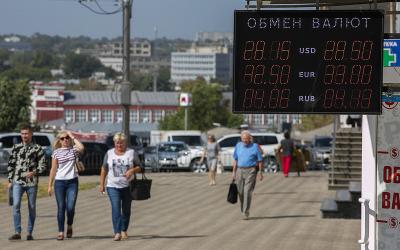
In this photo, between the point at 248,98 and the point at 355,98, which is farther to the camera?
the point at 248,98

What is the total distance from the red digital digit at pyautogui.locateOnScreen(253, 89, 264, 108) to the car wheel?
32.9 m

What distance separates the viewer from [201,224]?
21.9 metres

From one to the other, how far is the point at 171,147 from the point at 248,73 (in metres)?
35.6

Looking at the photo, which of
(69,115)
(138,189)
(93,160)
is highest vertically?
(69,115)

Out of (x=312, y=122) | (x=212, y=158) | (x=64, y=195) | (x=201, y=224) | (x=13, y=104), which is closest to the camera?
(x=64, y=195)

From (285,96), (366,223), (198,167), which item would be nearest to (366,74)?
(285,96)

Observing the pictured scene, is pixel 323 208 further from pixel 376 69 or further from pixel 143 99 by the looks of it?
Result: pixel 143 99

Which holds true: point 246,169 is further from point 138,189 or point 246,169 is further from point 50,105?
point 50,105

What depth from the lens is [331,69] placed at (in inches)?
516

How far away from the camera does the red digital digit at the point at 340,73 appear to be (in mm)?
13078

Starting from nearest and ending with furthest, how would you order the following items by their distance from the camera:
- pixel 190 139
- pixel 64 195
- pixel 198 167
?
pixel 64 195 < pixel 198 167 < pixel 190 139

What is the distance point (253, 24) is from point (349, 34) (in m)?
1.04

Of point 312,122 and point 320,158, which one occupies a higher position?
point 312,122

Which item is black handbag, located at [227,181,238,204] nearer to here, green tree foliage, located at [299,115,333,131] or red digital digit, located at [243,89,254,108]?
red digital digit, located at [243,89,254,108]
